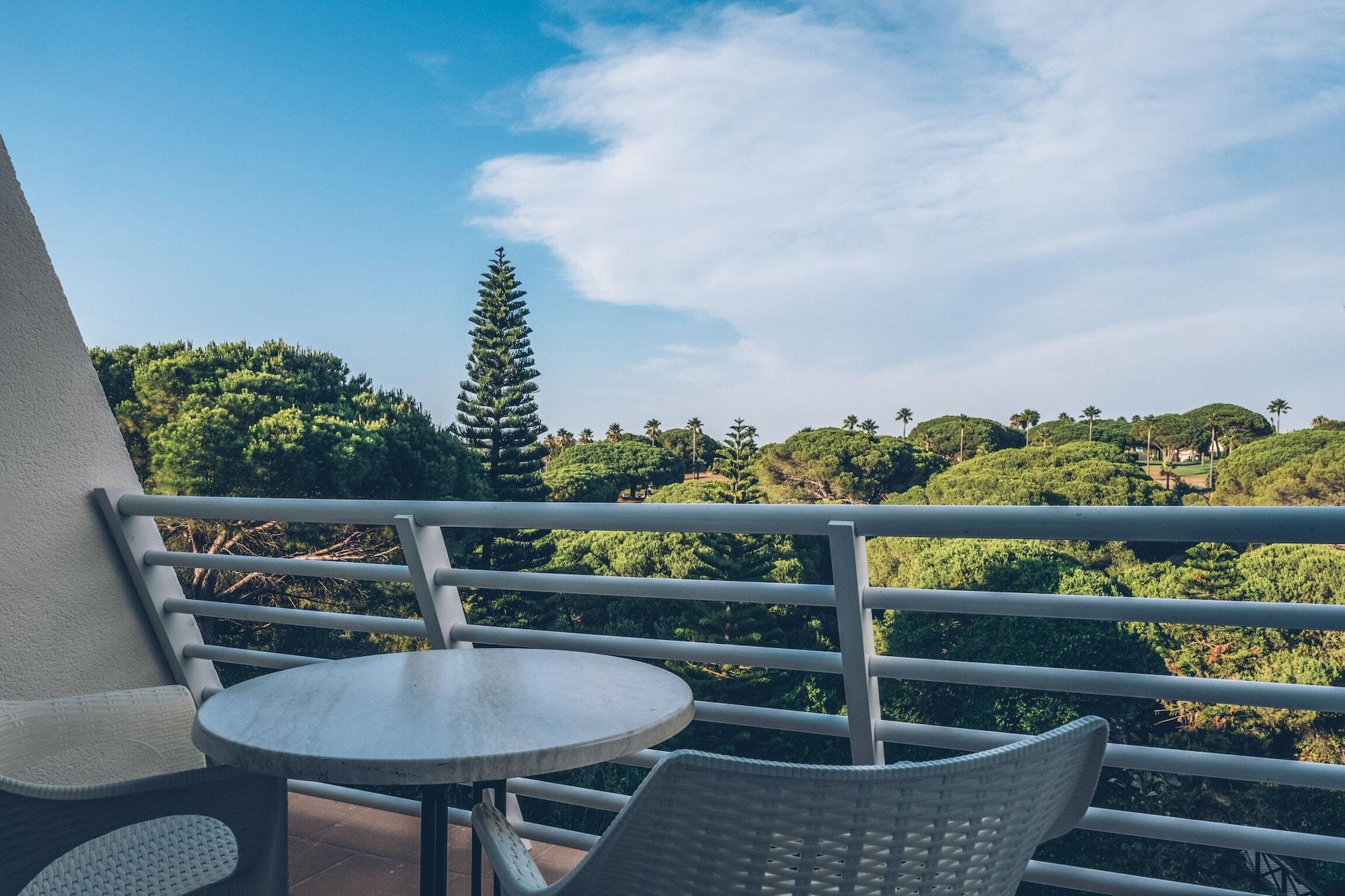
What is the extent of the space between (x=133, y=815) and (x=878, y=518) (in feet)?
4.07

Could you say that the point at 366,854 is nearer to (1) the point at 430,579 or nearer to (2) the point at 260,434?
(1) the point at 430,579

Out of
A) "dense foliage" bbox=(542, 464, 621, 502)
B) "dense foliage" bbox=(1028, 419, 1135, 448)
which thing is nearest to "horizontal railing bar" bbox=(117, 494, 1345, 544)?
"dense foliage" bbox=(542, 464, 621, 502)

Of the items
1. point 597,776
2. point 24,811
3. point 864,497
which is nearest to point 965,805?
point 24,811

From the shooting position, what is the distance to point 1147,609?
1467 mm

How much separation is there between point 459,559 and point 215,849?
23179 millimetres

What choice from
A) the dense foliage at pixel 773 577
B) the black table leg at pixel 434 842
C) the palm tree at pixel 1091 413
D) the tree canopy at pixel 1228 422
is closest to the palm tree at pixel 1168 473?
the dense foliage at pixel 773 577

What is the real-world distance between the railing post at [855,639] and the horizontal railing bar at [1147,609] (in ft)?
0.15

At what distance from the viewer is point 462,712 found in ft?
4.26

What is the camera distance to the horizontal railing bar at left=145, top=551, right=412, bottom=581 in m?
2.17

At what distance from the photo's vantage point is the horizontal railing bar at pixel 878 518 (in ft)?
4.53

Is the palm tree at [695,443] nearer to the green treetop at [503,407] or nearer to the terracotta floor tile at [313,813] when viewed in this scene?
the green treetop at [503,407]

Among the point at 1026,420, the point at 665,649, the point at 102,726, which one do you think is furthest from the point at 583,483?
the point at 102,726

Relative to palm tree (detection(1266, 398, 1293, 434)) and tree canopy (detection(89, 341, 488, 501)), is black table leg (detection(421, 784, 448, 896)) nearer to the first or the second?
tree canopy (detection(89, 341, 488, 501))

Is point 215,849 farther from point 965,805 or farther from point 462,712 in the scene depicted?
point 965,805
